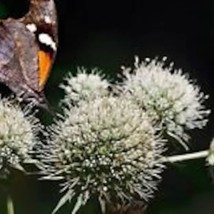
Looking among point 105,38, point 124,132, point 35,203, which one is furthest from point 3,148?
point 105,38

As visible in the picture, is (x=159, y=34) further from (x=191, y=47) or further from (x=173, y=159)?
(x=173, y=159)

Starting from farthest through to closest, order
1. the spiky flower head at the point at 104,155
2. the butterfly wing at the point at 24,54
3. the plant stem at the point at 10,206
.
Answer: the butterfly wing at the point at 24,54, the spiky flower head at the point at 104,155, the plant stem at the point at 10,206

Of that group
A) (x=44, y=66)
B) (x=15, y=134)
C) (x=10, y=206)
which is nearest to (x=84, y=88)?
(x=44, y=66)

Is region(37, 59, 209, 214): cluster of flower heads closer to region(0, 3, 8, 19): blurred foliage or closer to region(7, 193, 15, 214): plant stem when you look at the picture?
region(7, 193, 15, 214): plant stem

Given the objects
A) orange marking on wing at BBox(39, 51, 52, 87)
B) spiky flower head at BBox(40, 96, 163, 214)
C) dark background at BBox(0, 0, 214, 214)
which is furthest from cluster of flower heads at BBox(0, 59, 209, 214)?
dark background at BBox(0, 0, 214, 214)

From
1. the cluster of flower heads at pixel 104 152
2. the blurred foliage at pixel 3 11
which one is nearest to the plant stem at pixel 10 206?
the cluster of flower heads at pixel 104 152

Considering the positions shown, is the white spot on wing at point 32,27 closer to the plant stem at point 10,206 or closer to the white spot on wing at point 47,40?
the white spot on wing at point 47,40
